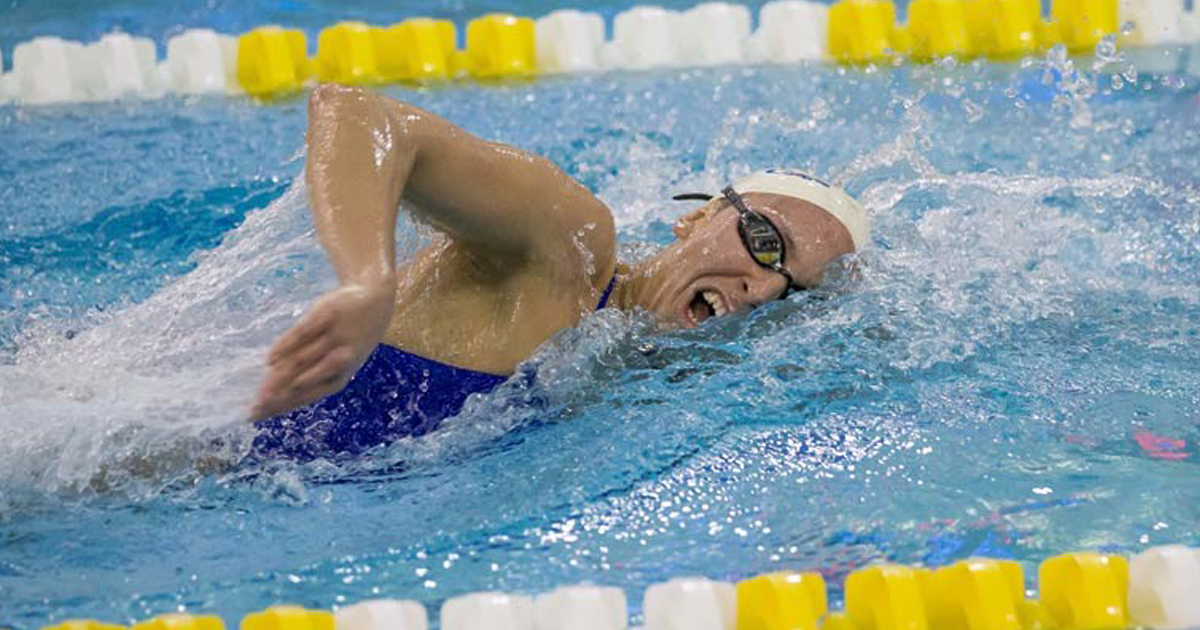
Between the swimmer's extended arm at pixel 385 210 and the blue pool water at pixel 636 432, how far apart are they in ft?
0.69

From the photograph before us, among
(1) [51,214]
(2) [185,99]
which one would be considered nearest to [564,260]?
(1) [51,214]

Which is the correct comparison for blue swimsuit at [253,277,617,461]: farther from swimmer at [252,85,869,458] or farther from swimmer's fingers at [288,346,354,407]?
swimmer's fingers at [288,346,354,407]

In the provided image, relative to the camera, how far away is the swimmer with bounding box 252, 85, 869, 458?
1.82 meters

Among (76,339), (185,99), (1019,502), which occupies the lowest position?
(1019,502)

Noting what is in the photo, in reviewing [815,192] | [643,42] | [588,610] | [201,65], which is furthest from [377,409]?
[643,42]

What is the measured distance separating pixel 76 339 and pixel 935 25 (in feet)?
9.79

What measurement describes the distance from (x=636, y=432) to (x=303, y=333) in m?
0.88

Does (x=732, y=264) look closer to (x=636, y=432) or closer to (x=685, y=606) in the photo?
(x=636, y=432)

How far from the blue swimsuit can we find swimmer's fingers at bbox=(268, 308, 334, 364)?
630 millimetres

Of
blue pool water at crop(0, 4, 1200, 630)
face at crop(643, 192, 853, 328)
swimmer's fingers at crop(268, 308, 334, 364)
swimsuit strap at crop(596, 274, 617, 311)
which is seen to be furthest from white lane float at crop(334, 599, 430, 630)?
face at crop(643, 192, 853, 328)

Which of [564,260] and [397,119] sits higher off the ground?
[397,119]

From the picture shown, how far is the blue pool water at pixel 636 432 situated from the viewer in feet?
6.98

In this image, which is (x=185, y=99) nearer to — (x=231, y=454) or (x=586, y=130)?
(x=586, y=130)

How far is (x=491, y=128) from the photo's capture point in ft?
14.1
